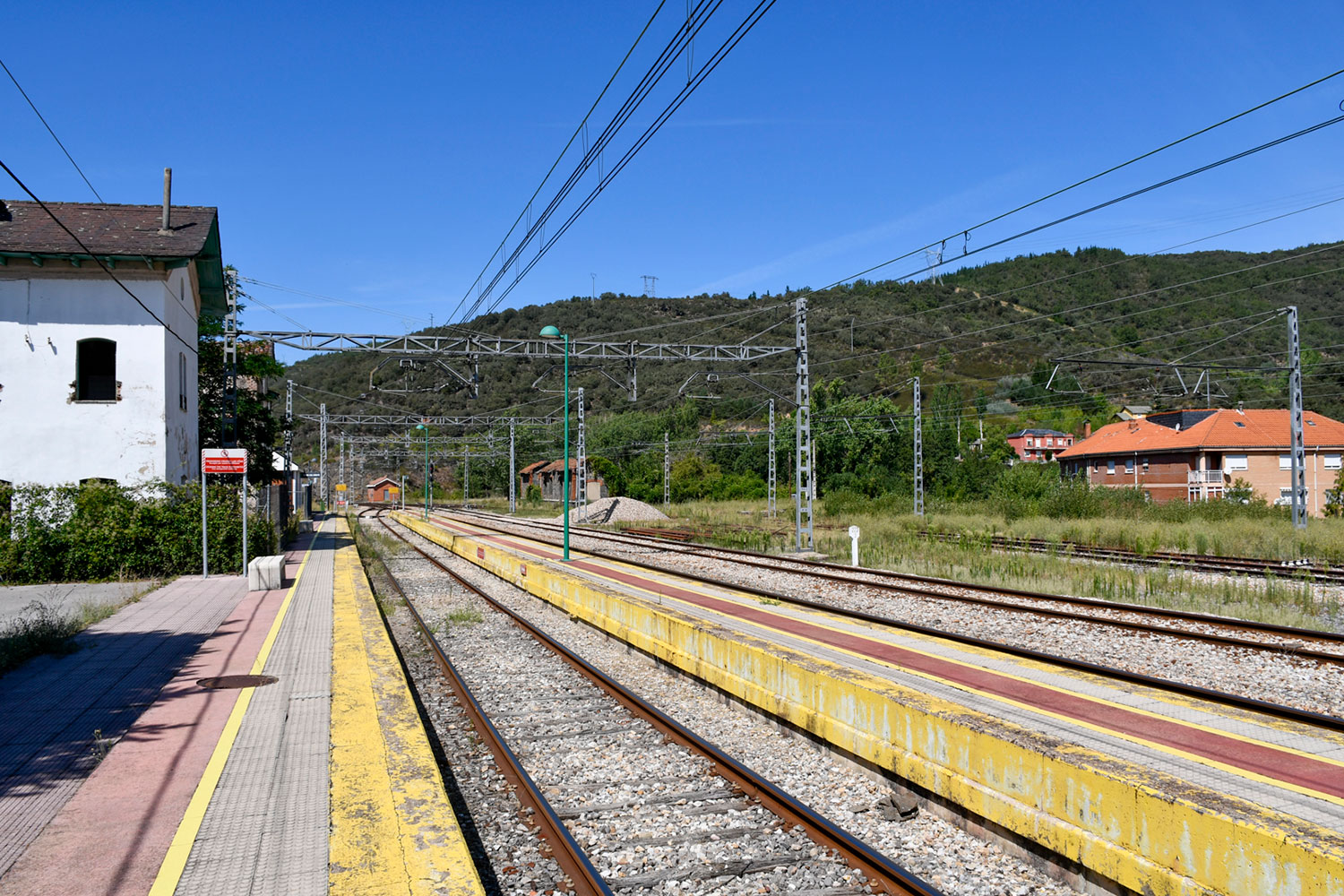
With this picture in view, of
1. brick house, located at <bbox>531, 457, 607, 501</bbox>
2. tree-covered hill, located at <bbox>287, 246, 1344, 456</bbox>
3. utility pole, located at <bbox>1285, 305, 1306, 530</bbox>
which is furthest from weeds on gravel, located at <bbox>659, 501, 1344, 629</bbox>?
tree-covered hill, located at <bbox>287, 246, 1344, 456</bbox>

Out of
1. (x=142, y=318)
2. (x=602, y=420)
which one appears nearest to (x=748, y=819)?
(x=142, y=318)

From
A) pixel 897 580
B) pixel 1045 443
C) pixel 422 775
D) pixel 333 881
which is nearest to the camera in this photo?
pixel 333 881

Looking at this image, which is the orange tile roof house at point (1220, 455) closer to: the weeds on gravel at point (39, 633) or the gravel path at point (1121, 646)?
the gravel path at point (1121, 646)

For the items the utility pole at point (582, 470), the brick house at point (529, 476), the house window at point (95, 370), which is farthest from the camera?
the brick house at point (529, 476)

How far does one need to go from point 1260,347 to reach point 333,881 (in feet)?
359

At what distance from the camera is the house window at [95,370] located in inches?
901

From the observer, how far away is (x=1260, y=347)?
92062mm

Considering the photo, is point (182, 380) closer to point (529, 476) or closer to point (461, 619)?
point (461, 619)

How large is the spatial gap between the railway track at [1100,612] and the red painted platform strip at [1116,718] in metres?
→ 4.20

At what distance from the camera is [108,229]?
24.8 metres

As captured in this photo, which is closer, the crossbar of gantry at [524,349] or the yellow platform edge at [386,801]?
the yellow platform edge at [386,801]

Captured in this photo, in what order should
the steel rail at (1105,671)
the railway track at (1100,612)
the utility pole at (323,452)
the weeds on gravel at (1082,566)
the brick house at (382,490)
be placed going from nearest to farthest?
the steel rail at (1105,671) → the railway track at (1100,612) → the weeds on gravel at (1082,566) → the utility pole at (323,452) → the brick house at (382,490)

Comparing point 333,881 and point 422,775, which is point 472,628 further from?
point 333,881

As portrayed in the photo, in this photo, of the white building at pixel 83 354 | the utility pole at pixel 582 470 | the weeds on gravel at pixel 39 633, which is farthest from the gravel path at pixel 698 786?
the utility pole at pixel 582 470
